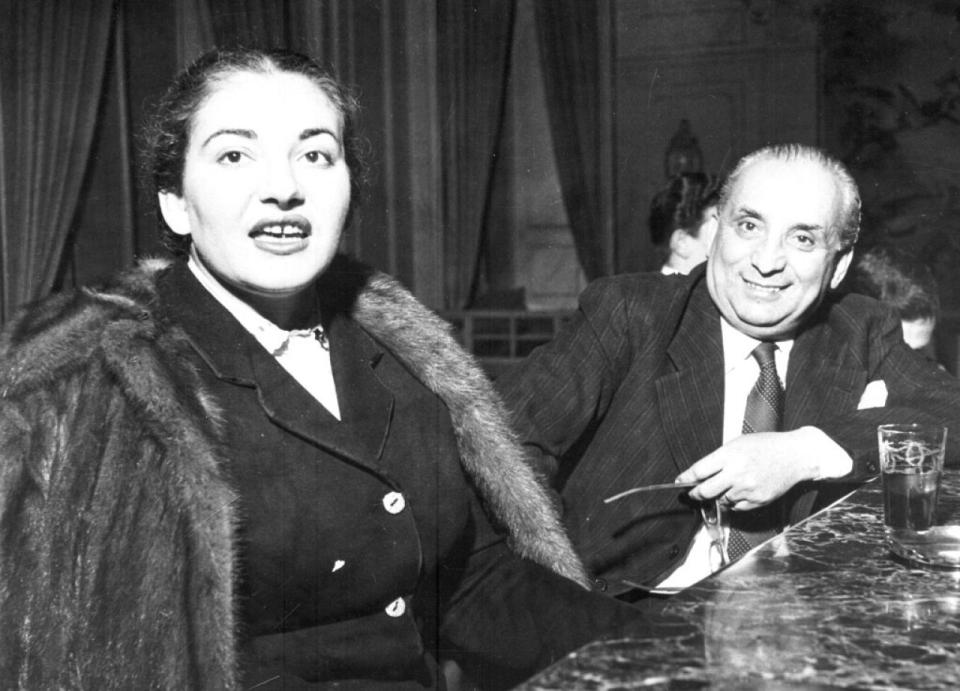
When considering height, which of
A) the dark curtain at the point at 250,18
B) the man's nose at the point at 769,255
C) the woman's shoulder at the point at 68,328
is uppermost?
the dark curtain at the point at 250,18

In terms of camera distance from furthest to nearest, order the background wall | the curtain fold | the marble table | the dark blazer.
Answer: the background wall → the curtain fold → the dark blazer → the marble table

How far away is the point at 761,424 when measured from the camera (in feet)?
7.30

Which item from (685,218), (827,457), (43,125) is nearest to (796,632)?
(827,457)

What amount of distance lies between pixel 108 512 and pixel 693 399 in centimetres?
122

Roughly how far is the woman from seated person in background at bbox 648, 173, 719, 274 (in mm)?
1975

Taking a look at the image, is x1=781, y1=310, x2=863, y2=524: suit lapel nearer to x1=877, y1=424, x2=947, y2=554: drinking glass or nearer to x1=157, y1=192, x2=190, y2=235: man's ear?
x1=877, y1=424, x2=947, y2=554: drinking glass

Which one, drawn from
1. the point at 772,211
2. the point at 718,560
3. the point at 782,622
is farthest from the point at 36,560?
the point at 772,211

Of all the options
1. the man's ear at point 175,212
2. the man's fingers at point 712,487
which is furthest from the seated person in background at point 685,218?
the man's ear at point 175,212

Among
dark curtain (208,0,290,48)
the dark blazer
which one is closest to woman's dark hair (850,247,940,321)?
the dark blazer

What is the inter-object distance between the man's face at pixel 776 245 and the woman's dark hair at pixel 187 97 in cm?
95

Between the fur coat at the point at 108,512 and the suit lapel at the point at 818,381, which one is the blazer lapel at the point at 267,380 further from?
the suit lapel at the point at 818,381

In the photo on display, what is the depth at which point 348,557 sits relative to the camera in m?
1.58

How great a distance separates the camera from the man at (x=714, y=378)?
2.15 meters

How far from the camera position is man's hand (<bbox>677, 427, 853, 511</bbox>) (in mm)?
1943
